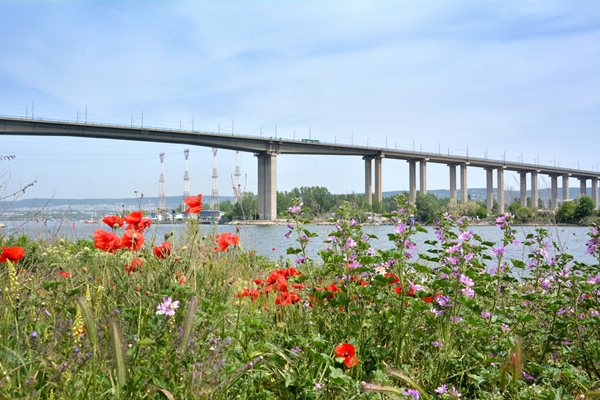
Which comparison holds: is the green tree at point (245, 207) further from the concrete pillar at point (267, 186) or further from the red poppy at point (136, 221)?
the concrete pillar at point (267, 186)

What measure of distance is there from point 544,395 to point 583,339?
916 millimetres

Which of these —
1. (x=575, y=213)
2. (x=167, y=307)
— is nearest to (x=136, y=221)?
(x=167, y=307)

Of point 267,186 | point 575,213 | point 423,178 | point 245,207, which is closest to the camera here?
point 245,207

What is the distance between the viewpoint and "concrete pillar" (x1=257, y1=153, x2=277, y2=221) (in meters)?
56.6

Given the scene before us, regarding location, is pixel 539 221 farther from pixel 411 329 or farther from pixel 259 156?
pixel 259 156

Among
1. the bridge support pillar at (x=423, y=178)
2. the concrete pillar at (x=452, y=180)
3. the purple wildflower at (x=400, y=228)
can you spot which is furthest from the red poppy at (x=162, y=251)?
the concrete pillar at (x=452, y=180)

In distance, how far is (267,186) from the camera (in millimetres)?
57875

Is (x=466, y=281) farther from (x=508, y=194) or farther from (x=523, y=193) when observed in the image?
(x=523, y=193)

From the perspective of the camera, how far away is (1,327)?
212cm

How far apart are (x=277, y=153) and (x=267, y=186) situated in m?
4.20

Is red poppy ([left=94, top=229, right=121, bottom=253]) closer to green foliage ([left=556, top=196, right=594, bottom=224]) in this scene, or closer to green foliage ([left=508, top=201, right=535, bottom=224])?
green foliage ([left=508, top=201, right=535, bottom=224])

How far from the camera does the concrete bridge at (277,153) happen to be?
162ft

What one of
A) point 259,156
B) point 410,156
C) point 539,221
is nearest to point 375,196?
point 410,156

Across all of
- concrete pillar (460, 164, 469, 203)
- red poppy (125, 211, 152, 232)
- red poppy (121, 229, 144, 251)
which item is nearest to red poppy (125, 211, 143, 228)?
red poppy (125, 211, 152, 232)
